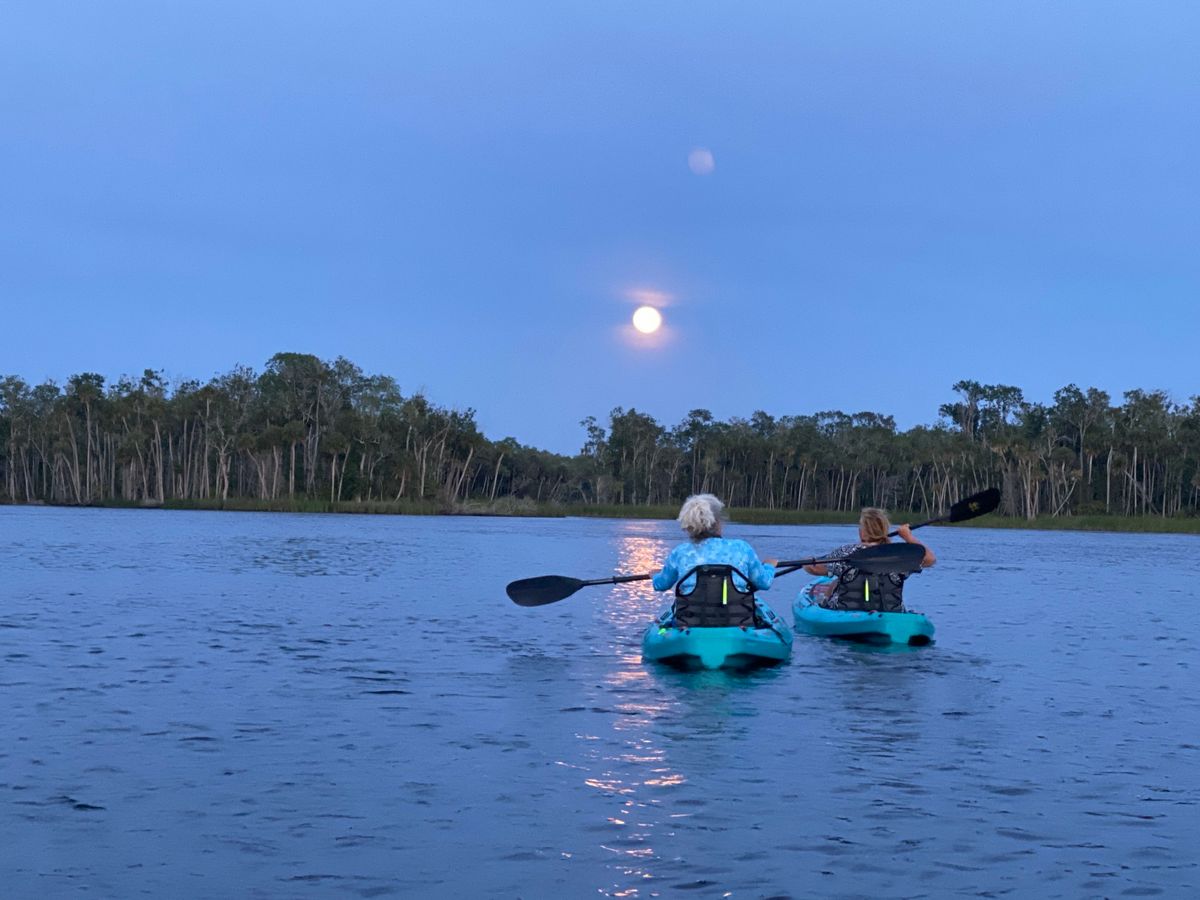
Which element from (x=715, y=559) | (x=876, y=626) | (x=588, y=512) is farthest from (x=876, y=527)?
(x=588, y=512)

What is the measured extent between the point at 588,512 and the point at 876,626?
96.2 metres

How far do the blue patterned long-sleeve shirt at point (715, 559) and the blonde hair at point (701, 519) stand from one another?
0.09 m

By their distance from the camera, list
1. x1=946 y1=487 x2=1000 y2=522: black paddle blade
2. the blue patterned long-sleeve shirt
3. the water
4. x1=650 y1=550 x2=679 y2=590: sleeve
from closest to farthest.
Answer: the water < the blue patterned long-sleeve shirt < x1=650 y1=550 x2=679 y2=590: sleeve < x1=946 y1=487 x2=1000 y2=522: black paddle blade

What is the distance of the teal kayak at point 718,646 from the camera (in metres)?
14.1

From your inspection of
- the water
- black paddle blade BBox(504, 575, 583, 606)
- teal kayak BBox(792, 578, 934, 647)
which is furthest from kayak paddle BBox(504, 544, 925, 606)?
teal kayak BBox(792, 578, 934, 647)

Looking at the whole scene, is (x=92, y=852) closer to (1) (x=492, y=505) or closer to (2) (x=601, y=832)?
(2) (x=601, y=832)

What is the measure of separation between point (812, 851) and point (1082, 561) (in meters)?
47.2

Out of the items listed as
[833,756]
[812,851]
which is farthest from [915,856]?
[833,756]

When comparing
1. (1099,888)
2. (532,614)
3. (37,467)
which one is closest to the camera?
(1099,888)

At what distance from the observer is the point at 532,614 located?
74.1 ft

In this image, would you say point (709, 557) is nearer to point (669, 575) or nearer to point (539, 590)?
point (669, 575)

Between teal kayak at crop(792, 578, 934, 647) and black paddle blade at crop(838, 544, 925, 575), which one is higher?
black paddle blade at crop(838, 544, 925, 575)

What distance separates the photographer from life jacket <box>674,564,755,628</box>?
14.0 m

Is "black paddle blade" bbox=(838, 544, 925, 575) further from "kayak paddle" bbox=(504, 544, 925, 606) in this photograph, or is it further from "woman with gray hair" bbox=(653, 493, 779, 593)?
"woman with gray hair" bbox=(653, 493, 779, 593)
